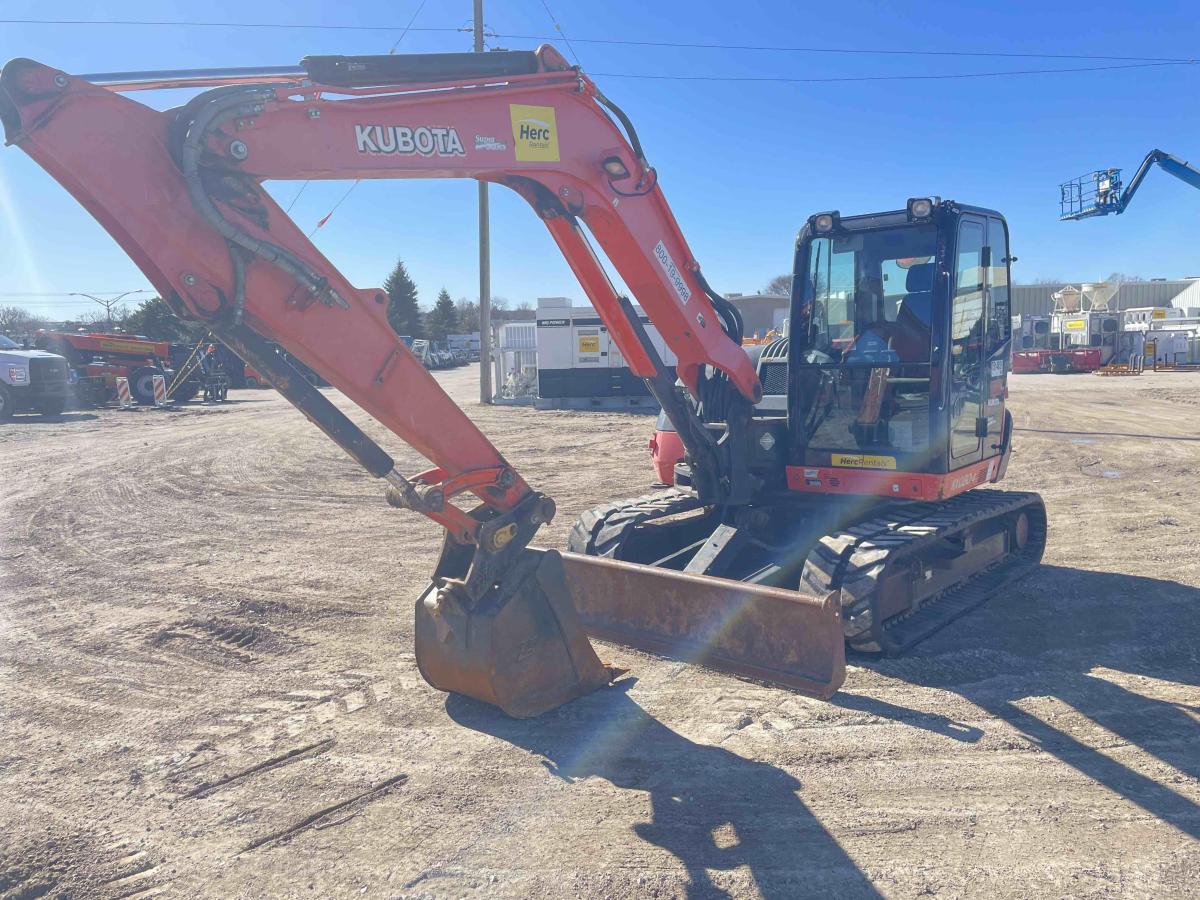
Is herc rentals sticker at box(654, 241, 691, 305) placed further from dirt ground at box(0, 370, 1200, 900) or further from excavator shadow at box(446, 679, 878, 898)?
excavator shadow at box(446, 679, 878, 898)

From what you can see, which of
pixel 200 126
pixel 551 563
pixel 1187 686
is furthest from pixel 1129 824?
pixel 200 126

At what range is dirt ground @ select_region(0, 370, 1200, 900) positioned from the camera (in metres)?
3.68

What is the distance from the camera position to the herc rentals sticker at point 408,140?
4.32 m

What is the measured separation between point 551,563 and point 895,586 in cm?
259

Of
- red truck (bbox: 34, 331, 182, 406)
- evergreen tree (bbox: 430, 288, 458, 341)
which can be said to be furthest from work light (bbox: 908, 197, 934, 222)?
evergreen tree (bbox: 430, 288, 458, 341)

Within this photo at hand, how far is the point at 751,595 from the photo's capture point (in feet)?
17.4

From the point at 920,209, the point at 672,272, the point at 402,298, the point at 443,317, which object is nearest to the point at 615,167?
the point at 672,272

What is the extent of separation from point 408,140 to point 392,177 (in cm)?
20

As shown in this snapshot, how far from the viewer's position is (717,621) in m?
5.50

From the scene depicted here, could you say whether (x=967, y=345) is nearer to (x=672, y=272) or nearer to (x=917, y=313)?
(x=917, y=313)

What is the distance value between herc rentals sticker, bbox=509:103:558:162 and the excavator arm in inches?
0.4

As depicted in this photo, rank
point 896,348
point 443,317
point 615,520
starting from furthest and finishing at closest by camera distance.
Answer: point 443,317
point 615,520
point 896,348

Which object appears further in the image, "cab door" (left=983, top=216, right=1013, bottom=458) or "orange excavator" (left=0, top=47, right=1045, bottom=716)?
"cab door" (left=983, top=216, right=1013, bottom=458)

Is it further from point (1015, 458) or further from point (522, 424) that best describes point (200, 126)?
point (522, 424)
